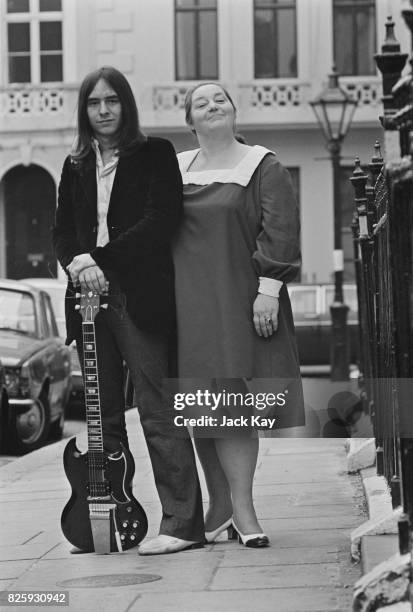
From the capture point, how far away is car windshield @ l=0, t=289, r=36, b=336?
14.3m

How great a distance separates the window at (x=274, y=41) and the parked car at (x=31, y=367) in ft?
56.8

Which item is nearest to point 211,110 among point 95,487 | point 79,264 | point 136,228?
point 136,228

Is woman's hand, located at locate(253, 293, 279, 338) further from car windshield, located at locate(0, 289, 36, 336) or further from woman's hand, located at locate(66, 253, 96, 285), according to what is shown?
car windshield, located at locate(0, 289, 36, 336)

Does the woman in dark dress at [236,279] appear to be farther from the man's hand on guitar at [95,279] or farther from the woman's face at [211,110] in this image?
the man's hand on guitar at [95,279]

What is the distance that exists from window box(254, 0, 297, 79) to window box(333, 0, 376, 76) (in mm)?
917

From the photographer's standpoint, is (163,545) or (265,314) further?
(163,545)

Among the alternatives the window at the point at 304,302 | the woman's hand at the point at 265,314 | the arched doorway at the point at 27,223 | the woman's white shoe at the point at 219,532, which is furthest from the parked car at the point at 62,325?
the arched doorway at the point at 27,223

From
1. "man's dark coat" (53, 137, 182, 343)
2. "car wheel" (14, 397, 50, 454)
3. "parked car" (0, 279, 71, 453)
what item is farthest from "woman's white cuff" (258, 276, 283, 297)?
"car wheel" (14, 397, 50, 454)

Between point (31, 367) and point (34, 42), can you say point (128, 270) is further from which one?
point (34, 42)

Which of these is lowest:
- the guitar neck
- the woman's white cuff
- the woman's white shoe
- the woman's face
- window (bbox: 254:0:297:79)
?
the woman's white shoe

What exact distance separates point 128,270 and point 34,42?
84.9ft

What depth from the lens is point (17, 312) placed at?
1460 centimetres

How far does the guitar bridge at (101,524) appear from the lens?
19.0 feet

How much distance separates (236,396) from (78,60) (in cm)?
2601
